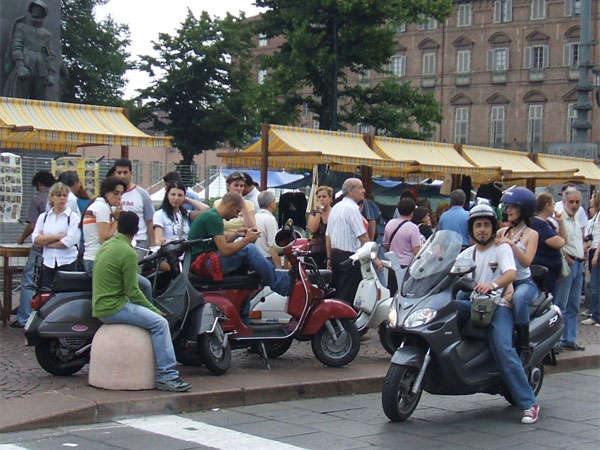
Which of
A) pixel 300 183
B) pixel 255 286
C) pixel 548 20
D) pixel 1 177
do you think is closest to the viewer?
pixel 255 286

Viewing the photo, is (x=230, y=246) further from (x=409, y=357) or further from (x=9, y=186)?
(x=9, y=186)

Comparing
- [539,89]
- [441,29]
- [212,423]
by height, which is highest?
[441,29]

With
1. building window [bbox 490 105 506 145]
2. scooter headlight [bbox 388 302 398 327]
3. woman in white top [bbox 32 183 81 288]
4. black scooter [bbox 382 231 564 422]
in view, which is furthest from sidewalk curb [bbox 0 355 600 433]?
building window [bbox 490 105 506 145]

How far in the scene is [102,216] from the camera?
10.1m

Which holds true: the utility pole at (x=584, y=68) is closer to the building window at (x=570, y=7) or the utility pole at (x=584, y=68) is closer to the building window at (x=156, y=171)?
the building window at (x=156, y=171)

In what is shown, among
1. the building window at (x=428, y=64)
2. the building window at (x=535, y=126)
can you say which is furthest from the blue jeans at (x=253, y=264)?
the building window at (x=428, y=64)

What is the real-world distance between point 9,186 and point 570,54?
5600 cm

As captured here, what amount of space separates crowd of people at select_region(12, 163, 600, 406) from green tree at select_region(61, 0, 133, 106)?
3625 centimetres

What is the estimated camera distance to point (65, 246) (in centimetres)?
1089

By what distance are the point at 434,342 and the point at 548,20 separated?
61.5m

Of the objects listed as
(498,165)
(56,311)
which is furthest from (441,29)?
(56,311)

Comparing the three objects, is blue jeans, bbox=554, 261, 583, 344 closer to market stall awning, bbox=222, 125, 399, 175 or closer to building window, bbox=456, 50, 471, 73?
market stall awning, bbox=222, 125, 399, 175

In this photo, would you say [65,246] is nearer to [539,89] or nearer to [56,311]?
[56,311]

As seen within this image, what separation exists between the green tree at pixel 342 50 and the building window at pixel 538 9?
98.8 feet
